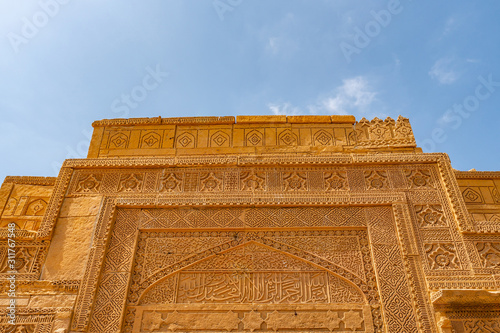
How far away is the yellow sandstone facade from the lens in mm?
3867

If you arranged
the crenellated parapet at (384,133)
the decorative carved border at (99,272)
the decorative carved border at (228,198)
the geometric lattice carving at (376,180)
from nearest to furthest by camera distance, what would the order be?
the decorative carved border at (99,272)
the decorative carved border at (228,198)
the geometric lattice carving at (376,180)
the crenellated parapet at (384,133)

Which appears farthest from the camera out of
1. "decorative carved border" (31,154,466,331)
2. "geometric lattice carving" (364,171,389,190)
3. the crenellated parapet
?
the crenellated parapet

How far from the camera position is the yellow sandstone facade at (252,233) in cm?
387

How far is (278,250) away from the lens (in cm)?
424

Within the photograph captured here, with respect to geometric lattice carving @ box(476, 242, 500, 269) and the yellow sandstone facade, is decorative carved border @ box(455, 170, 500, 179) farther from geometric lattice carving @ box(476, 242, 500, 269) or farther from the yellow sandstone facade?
geometric lattice carving @ box(476, 242, 500, 269)

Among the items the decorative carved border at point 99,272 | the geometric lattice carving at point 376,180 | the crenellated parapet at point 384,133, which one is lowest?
the decorative carved border at point 99,272

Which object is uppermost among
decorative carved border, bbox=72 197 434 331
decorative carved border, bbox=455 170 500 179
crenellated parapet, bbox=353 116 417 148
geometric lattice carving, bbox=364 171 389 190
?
crenellated parapet, bbox=353 116 417 148

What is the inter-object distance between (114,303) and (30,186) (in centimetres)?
211

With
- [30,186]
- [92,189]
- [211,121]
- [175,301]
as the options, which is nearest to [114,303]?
[175,301]

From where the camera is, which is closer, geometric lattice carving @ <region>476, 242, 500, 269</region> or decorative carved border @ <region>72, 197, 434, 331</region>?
decorative carved border @ <region>72, 197, 434, 331</region>

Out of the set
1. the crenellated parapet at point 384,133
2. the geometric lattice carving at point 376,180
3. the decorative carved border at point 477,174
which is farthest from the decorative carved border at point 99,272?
the decorative carved border at point 477,174

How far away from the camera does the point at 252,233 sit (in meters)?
4.39

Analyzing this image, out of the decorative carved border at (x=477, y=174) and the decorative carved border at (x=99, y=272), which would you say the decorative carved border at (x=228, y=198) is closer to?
the decorative carved border at (x=99, y=272)

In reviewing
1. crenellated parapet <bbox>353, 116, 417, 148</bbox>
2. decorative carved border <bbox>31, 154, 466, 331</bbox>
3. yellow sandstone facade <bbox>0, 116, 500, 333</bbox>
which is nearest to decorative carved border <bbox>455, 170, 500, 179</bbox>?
yellow sandstone facade <bbox>0, 116, 500, 333</bbox>
